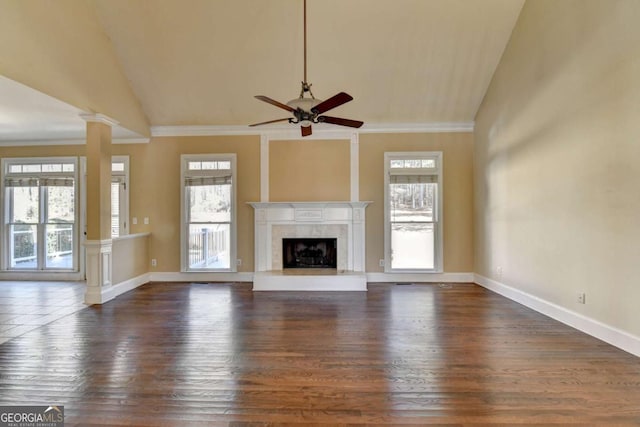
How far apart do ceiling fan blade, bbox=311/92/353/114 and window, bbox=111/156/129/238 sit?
15.7 feet

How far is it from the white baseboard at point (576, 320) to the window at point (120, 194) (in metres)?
6.84

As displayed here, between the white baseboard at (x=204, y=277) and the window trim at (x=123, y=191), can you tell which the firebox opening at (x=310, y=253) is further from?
the window trim at (x=123, y=191)

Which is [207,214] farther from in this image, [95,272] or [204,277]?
[95,272]

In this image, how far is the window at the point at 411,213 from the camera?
601 centimetres

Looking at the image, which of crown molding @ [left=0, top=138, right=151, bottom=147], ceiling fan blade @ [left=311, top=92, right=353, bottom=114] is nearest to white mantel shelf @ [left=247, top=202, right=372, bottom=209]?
ceiling fan blade @ [left=311, top=92, right=353, bottom=114]

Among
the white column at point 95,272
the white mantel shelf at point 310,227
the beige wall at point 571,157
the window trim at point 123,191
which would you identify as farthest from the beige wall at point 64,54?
the beige wall at point 571,157

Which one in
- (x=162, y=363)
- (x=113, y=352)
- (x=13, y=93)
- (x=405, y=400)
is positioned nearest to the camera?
(x=405, y=400)

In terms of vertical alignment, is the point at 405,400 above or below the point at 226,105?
below

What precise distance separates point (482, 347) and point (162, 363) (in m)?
3.00

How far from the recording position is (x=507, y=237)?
4.94m

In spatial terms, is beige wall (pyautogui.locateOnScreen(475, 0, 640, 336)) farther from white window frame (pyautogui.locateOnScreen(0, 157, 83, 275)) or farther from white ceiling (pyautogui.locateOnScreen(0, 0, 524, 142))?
white window frame (pyautogui.locateOnScreen(0, 157, 83, 275))

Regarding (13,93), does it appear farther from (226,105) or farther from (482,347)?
(482,347)

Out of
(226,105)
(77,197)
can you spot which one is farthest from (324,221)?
(77,197)

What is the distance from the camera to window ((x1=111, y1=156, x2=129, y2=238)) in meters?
6.23
